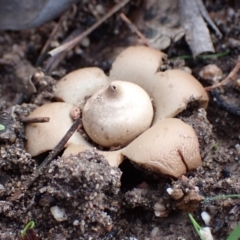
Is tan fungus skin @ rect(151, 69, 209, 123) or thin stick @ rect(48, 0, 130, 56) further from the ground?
thin stick @ rect(48, 0, 130, 56)

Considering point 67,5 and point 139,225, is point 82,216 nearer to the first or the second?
point 139,225

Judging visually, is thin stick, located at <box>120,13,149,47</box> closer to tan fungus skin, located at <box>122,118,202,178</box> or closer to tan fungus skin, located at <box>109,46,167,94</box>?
tan fungus skin, located at <box>109,46,167,94</box>

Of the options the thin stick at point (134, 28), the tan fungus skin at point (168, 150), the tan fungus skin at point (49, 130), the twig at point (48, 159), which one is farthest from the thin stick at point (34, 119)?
the thin stick at point (134, 28)

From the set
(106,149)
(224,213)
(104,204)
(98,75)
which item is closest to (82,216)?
(104,204)

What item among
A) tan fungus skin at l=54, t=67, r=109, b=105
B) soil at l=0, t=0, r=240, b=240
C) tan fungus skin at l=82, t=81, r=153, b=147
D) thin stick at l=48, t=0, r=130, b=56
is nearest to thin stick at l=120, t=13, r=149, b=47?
thin stick at l=48, t=0, r=130, b=56

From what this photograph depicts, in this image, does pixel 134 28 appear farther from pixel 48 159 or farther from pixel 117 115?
pixel 48 159

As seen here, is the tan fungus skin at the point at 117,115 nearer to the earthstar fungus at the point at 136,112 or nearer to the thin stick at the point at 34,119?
the earthstar fungus at the point at 136,112
